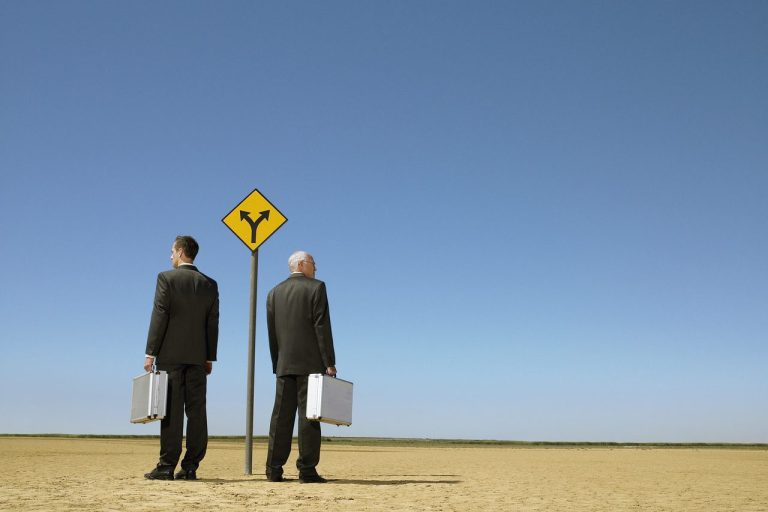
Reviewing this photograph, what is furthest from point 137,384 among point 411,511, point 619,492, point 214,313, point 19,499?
point 619,492

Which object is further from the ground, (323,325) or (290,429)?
(323,325)

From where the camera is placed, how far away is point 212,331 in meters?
10.1

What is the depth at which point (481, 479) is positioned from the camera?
483 inches

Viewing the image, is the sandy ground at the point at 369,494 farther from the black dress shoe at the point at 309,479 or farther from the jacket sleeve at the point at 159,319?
the jacket sleeve at the point at 159,319

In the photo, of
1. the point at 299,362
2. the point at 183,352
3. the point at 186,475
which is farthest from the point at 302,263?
the point at 186,475

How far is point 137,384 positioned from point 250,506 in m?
2.82

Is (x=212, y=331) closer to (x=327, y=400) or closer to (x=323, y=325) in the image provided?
(x=323, y=325)

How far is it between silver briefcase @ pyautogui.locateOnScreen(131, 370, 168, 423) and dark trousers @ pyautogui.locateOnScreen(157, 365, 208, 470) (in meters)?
0.18

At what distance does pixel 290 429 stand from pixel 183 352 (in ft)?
5.03

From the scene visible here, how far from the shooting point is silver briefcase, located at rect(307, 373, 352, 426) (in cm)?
949

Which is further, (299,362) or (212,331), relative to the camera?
(212,331)

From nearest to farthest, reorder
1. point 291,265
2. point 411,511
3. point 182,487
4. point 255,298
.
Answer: point 411,511 < point 182,487 < point 291,265 < point 255,298

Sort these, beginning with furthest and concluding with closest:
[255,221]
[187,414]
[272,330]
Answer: [255,221]
[272,330]
[187,414]

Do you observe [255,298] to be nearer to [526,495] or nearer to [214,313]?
[214,313]
